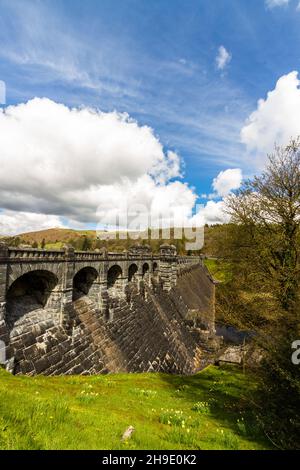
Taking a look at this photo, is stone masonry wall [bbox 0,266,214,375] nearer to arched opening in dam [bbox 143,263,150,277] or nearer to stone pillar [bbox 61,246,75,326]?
stone pillar [bbox 61,246,75,326]

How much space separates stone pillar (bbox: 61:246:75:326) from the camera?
16.5 metres

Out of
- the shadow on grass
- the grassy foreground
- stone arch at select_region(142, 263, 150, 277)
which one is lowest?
the shadow on grass

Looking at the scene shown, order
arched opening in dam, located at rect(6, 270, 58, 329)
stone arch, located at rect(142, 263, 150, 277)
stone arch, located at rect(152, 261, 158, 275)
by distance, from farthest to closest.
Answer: stone arch, located at rect(152, 261, 158, 275), stone arch, located at rect(142, 263, 150, 277), arched opening in dam, located at rect(6, 270, 58, 329)

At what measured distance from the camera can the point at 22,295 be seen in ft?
51.6

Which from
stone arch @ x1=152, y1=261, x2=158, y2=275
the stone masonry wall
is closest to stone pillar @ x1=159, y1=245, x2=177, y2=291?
stone arch @ x1=152, y1=261, x2=158, y2=275

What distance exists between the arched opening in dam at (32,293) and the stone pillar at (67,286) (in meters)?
0.56

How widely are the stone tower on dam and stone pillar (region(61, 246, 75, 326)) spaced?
63 mm

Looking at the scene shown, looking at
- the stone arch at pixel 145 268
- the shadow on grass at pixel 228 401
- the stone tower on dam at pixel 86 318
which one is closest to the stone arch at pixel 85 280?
the stone tower on dam at pixel 86 318

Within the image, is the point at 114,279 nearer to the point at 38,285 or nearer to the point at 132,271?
the point at 132,271

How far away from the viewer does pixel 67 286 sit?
Answer: 16.9m

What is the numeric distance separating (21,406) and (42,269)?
9.74m
